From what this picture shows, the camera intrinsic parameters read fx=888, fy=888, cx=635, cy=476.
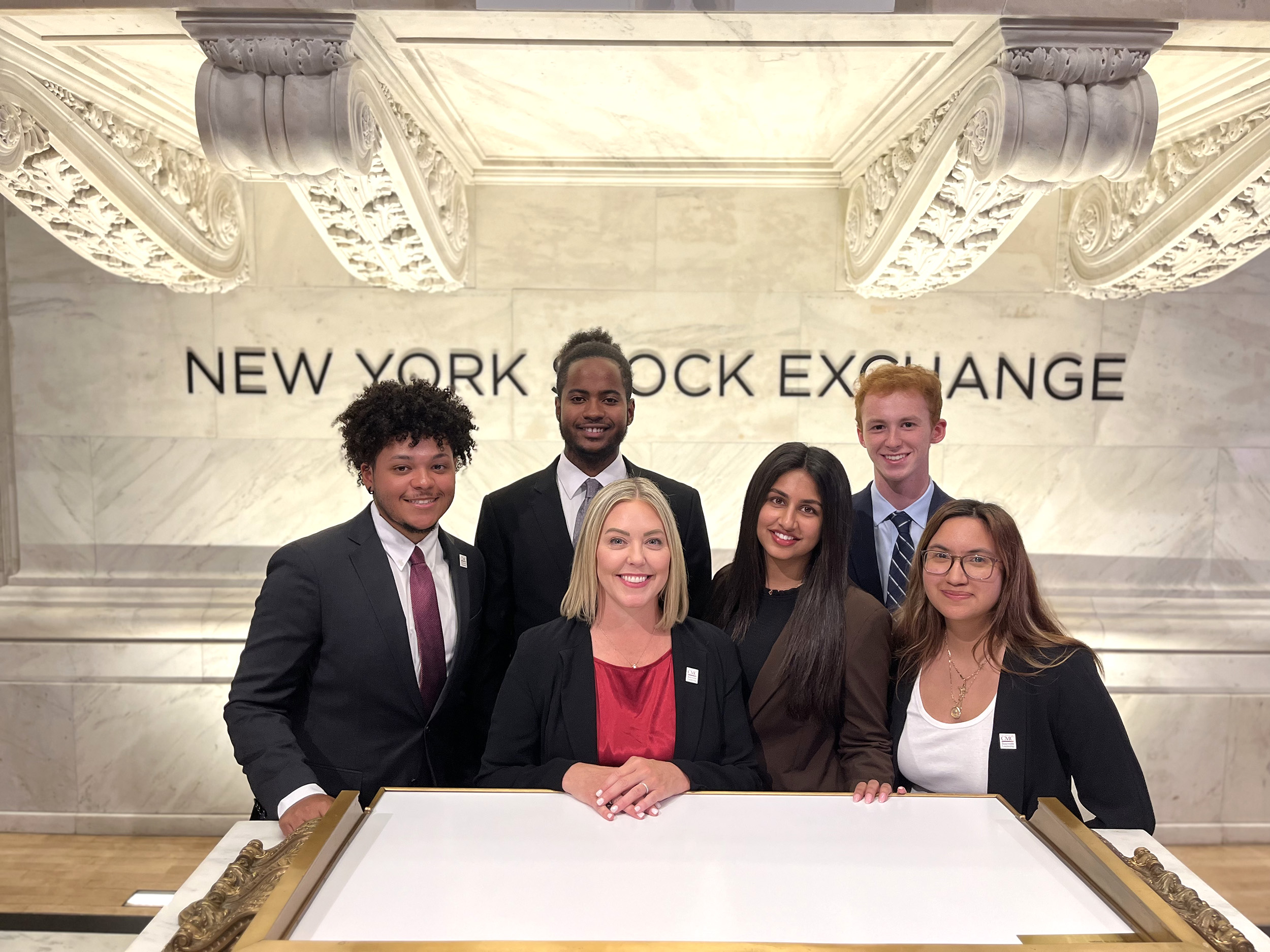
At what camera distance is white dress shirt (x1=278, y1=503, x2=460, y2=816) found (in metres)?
2.52

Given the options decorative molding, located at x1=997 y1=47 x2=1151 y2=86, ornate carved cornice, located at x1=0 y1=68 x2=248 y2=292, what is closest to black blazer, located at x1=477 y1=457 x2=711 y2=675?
decorative molding, located at x1=997 y1=47 x2=1151 y2=86

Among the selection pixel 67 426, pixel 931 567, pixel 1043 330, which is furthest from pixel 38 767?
pixel 1043 330

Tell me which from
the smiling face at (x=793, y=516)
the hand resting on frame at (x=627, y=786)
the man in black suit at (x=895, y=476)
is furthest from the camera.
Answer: the man in black suit at (x=895, y=476)

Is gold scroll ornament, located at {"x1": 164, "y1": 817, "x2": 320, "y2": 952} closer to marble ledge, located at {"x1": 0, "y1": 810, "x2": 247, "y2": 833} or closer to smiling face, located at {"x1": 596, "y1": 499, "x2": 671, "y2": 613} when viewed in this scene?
smiling face, located at {"x1": 596, "y1": 499, "x2": 671, "y2": 613}

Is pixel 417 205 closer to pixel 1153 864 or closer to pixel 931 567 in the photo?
pixel 931 567

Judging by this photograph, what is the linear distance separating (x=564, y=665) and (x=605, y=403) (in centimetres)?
102

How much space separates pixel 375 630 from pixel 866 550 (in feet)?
5.38

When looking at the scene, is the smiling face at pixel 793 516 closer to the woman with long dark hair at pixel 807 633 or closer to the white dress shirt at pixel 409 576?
the woman with long dark hair at pixel 807 633

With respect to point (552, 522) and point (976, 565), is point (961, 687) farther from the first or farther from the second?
point (552, 522)

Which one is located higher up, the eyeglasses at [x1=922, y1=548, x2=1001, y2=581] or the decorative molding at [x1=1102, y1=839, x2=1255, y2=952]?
the eyeglasses at [x1=922, y1=548, x2=1001, y2=581]

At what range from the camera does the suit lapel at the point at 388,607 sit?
8.05ft

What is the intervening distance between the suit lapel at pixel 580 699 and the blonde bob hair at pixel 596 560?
0.10 meters

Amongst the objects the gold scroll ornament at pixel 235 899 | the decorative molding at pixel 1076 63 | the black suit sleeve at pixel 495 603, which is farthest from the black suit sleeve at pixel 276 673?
the decorative molding at pixel 1076 63

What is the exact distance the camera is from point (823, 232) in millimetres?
4938
